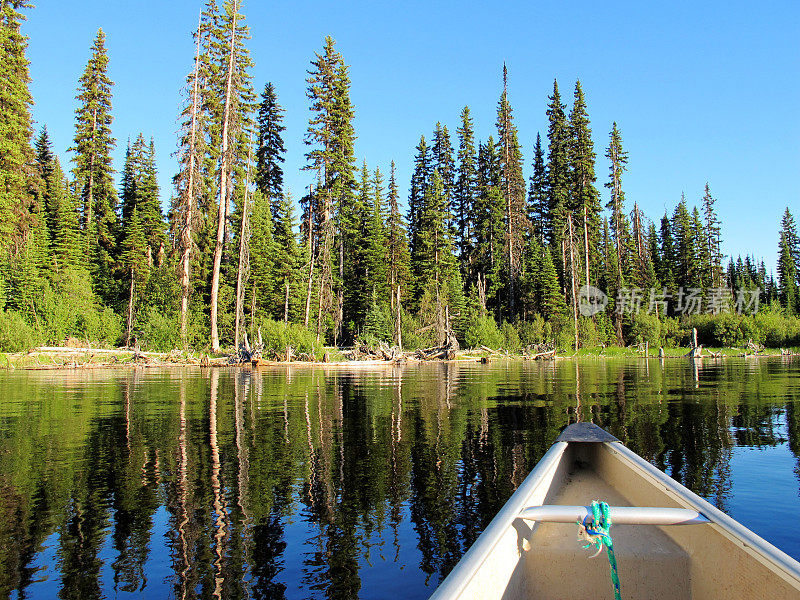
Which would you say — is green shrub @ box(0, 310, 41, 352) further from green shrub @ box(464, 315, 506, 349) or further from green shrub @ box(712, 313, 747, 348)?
green shrub @ box(712, 313, 747, 348)

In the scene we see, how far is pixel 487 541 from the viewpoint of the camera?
9.16 ft

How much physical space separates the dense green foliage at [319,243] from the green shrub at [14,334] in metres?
0.12

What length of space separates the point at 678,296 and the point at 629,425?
65.0 m

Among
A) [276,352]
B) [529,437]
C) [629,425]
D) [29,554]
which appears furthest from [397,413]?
[276,352]

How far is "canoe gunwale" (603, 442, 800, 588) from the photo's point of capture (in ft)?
7.83

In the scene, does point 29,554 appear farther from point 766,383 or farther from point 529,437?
point 766,383

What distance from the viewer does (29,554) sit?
173 inches

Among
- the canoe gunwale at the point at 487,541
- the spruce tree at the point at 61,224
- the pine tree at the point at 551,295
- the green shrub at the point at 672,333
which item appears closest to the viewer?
the canoe gunwale at the point at 487,541

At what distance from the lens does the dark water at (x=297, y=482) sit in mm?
4105

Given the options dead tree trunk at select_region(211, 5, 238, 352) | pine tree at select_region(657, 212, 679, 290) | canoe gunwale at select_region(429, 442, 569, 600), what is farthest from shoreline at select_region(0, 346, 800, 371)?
pine tree at select_region(657, 212, 679, 290)

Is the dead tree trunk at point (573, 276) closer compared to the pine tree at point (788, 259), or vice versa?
the dead tree trunk at point (573, 276)

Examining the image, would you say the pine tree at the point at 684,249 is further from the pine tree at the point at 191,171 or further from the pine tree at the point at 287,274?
the pine tree at the point at 191,171

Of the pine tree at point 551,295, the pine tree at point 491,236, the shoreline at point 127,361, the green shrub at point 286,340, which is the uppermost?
the pine tree at point 491,236

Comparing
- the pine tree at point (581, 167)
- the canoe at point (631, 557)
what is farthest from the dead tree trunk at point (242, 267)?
the pine tree at point (581, 167)
